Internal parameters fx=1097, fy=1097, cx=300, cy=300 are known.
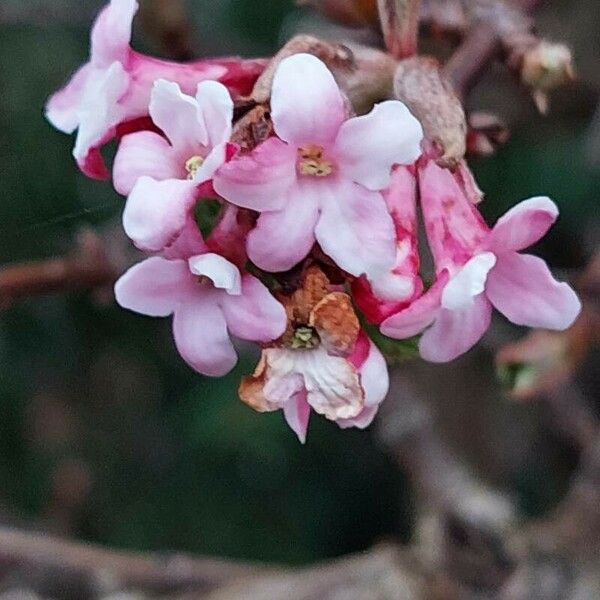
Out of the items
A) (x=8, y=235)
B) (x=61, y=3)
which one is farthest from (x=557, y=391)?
(x=61, y=3)

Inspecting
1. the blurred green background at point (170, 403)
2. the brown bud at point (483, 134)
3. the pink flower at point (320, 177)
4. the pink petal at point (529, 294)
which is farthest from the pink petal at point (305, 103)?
the blurred green background at point (170, 403)

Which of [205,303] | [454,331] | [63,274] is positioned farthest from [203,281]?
[63,274]

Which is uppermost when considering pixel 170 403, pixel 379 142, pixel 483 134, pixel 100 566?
pixel 379 142

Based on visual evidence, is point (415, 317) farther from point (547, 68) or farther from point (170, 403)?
point (170, 403)

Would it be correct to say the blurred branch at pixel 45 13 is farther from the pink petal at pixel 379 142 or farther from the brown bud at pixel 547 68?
the pink petal at pixel 379 142

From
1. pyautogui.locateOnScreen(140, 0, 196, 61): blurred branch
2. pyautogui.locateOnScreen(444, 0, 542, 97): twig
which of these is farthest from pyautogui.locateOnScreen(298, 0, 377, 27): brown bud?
pyautogui.locateOnScreen(140, 0, 196, 61): blurred branch
